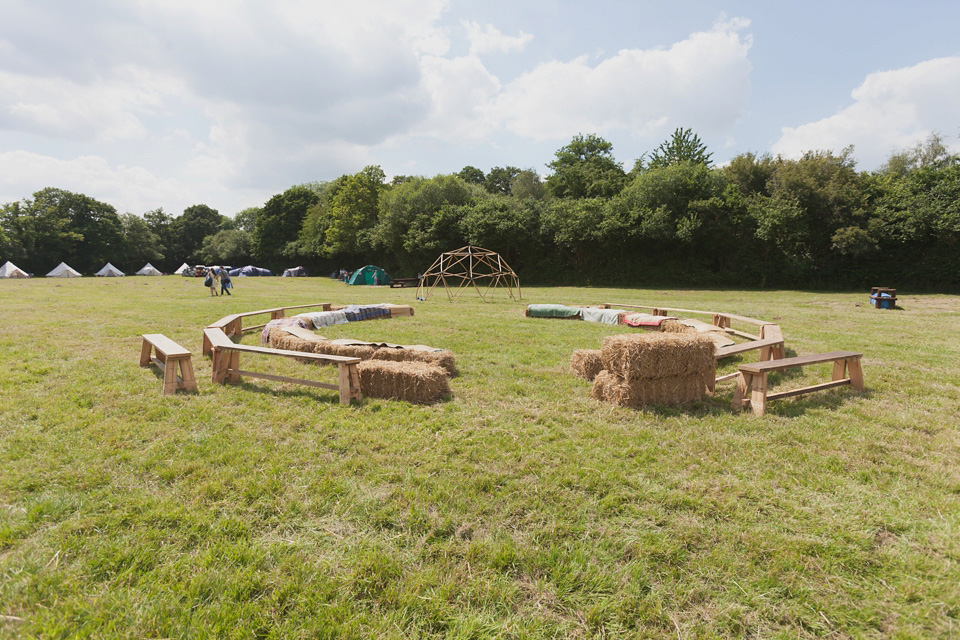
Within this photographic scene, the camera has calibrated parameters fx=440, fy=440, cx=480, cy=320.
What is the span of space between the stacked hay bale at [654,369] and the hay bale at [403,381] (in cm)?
179

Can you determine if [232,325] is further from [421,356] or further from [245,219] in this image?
[245,219]

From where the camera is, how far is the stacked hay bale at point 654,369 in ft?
15.3

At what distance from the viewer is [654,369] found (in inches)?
183

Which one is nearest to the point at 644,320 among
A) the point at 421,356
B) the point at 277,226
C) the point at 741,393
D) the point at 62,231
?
the point at 741,393

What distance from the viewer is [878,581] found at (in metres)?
2.26

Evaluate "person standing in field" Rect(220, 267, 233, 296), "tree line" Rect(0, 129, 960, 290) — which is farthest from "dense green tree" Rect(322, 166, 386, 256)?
"person standing in field" Rect(220, 267, 233, 296)

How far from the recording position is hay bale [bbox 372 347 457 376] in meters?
5.86

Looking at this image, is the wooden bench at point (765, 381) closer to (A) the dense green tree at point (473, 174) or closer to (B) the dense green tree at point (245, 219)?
(A) the dense green tree at point (473, 174)

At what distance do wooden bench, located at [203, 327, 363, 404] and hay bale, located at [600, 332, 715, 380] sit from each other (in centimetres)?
285

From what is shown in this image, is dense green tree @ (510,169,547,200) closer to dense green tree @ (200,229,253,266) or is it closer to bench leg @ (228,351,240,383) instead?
dense green tree @ (200,229,253,266)

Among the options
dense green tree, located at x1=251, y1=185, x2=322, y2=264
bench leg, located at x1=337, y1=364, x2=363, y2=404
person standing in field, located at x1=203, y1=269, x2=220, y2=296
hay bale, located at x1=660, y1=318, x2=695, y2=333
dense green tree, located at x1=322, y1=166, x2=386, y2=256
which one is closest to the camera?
bench leg, located at x1=337, y1=364, x2=363, y2=404

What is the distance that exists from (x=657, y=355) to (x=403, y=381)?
2769 mm

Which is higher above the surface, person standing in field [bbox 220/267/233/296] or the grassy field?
person standing in field [bbox 220/267/233/296]

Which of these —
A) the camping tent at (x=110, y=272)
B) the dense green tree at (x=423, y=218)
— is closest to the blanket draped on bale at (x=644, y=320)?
the dense green tree at (x=423, y=218)
